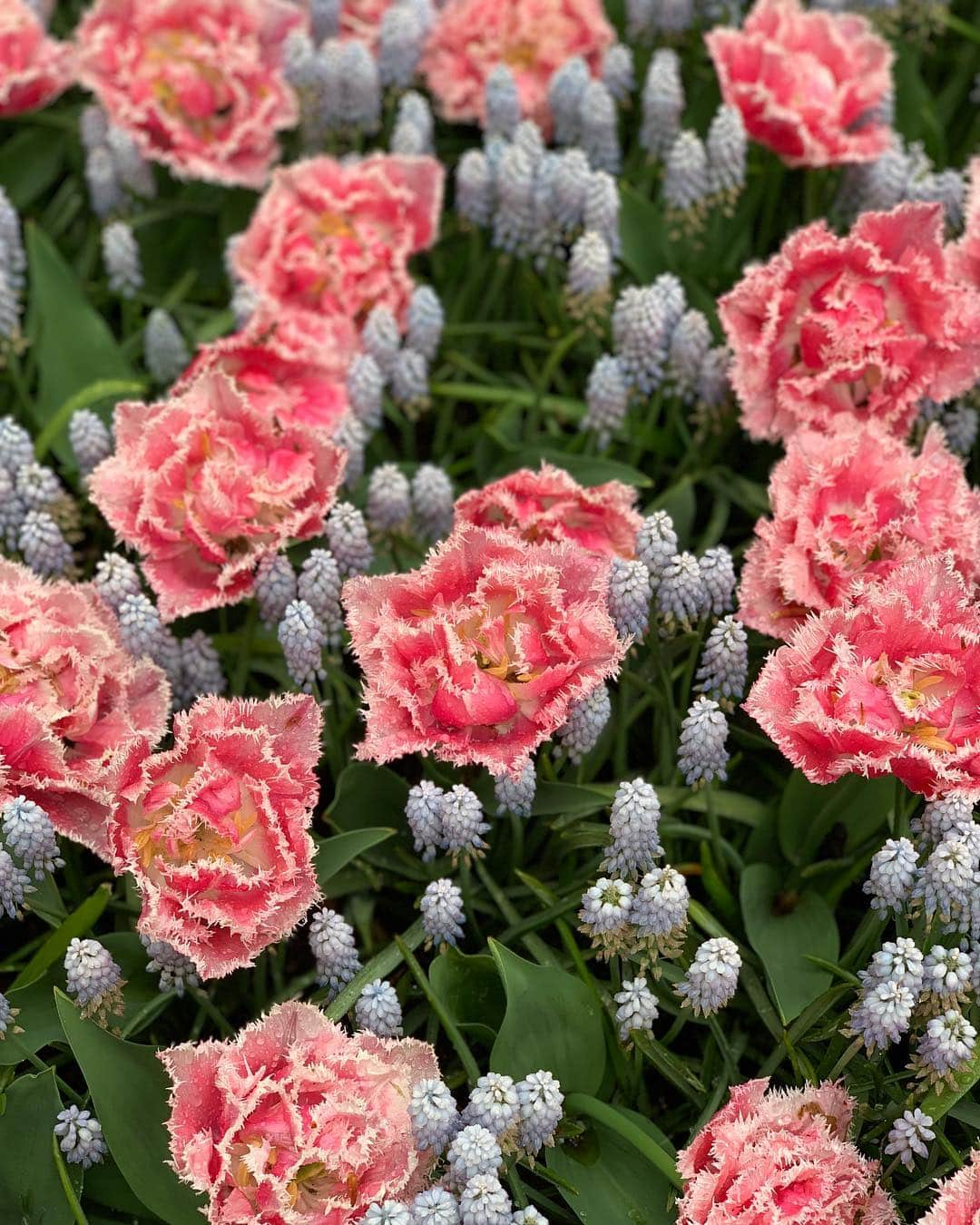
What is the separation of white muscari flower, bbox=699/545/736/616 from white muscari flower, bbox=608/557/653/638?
8cm

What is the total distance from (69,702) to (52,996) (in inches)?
14.0

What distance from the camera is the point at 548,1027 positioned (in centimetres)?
159

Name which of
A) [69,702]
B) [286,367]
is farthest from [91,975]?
[286,367]

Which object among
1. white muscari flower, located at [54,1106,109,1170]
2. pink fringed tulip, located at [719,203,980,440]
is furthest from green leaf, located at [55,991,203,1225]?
pink fringed tulip, located at [719,203,980,440]

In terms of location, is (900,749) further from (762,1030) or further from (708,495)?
(708,495)

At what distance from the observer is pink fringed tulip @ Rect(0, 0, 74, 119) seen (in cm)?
263

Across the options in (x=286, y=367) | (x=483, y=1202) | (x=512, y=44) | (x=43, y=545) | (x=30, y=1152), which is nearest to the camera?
(x=483, y=1202)

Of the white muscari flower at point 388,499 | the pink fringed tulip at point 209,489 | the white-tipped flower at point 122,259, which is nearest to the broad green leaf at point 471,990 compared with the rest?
the pink fringed tulip at point 209,489

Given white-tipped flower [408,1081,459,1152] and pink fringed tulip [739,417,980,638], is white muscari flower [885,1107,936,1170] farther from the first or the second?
pink fringed tulip [739,417,980,638]

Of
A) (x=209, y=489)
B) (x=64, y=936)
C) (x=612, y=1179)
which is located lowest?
(x=612, y=1179)

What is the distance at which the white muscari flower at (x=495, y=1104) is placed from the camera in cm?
142

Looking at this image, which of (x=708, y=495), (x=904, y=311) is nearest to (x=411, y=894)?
(x=708, y=495)

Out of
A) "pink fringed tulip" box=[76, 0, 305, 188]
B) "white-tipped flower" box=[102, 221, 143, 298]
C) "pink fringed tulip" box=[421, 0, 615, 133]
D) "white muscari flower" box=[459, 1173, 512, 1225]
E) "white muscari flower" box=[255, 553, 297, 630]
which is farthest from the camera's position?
"pink fringed tulip" box=[421, 0, 615, 133]

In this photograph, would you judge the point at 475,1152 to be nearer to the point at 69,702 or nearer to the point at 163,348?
the point at 69,702
